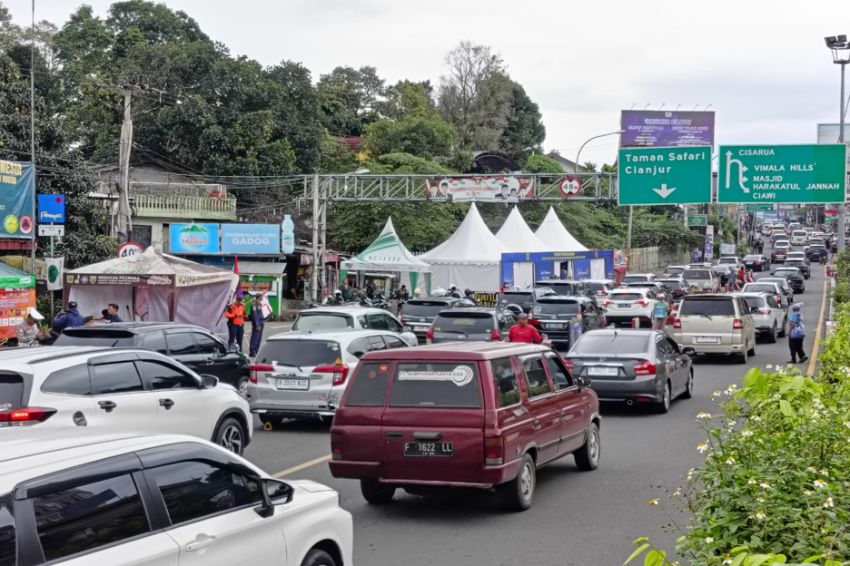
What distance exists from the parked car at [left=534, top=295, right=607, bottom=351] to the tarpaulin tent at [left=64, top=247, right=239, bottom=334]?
8806mm

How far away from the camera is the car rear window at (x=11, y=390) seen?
9391 millimetres

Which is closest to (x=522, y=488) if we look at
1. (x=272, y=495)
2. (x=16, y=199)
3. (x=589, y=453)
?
(x=589, y=453)

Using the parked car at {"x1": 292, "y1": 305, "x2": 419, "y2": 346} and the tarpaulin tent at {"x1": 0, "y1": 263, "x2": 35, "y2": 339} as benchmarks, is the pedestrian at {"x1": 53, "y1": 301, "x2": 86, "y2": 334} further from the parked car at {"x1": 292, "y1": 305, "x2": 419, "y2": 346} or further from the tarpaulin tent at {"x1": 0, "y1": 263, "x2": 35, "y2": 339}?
the parked car at {"x1": 292, "y1": 305, "x2": 419, "y2": 346}

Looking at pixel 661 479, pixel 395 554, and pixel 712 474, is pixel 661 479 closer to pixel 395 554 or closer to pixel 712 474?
pixel 395 554

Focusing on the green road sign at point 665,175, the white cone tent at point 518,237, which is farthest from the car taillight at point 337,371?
the white cone tent at point 518,237

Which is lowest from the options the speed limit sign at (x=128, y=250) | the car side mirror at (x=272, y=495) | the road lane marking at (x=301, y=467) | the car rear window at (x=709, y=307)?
the road lane marking at (x=301, y=467)

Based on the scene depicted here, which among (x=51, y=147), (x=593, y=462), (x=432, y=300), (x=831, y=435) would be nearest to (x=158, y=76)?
(x=51, y=147)

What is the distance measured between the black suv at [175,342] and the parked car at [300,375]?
3.01 feet

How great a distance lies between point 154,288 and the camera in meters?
25.9

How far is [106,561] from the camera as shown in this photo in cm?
446

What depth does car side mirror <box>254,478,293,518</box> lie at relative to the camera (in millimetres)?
5652

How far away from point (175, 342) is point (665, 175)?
23.7 meters

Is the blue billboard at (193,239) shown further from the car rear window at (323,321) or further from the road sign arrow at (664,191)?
the car rear window at (323,321)

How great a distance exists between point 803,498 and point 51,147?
34925 mm
